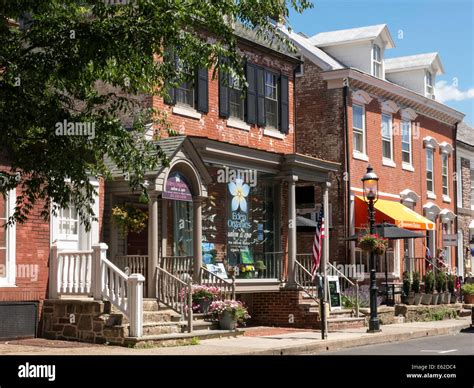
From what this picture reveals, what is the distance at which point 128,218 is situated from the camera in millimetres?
18484

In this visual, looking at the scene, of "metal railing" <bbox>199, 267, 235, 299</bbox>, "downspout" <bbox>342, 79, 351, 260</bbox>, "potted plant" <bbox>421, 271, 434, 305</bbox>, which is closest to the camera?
"metal railing" <bbox>199, 267, 235, 299</bbox>

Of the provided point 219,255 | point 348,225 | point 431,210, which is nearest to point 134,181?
point 219,255

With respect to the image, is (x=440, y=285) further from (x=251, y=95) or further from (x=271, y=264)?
(x=251, y=95)

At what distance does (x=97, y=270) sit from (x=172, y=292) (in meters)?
1.93

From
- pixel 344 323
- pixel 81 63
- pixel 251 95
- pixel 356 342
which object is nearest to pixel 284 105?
pixel 251 95

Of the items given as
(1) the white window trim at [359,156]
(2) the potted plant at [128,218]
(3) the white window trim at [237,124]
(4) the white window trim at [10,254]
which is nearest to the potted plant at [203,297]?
(2) the potted plant at [128,218]

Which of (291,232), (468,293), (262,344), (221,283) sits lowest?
(262,344)

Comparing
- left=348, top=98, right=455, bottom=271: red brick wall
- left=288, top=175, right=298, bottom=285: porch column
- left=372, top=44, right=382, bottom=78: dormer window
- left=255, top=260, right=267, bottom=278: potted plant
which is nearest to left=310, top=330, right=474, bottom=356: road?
left=288, top=175, right=298, bottom=285: porch column

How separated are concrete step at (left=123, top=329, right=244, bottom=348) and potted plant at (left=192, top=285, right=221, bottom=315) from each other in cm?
75

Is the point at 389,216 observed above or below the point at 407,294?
above

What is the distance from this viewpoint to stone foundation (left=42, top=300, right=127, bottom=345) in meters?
16.0

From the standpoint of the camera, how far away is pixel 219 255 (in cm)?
2173

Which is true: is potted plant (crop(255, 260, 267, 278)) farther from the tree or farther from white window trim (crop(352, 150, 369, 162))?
the tree

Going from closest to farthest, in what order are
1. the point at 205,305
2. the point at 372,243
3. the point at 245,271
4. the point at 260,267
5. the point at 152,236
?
the point at 152,236, the point at 205,305, the point at 372,243, the point at 245,271, the point at 260,267
